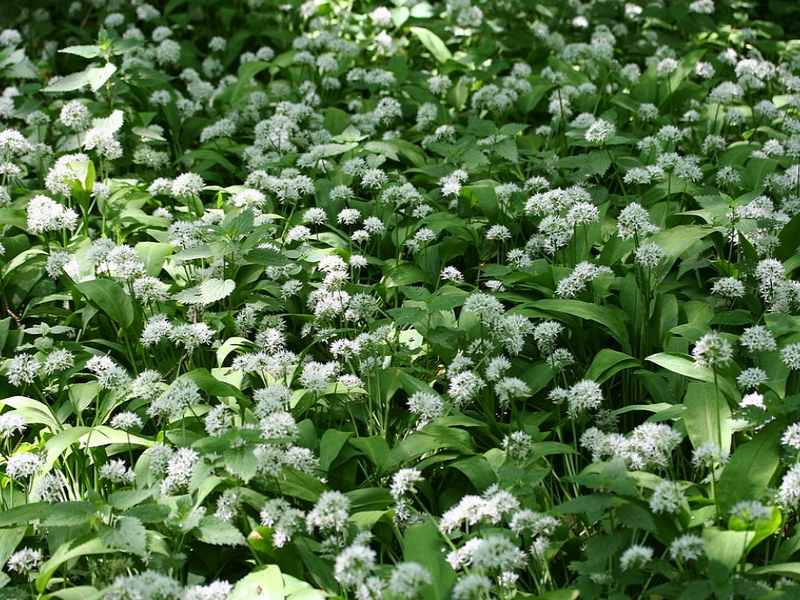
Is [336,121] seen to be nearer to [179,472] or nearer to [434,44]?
[434,44]

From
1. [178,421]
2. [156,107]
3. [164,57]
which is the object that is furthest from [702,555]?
[164,57]

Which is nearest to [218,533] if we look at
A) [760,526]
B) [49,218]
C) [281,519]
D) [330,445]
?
[281,519]

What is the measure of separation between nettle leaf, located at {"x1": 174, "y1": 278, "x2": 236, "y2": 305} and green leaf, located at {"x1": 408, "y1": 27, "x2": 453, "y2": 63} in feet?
9.64

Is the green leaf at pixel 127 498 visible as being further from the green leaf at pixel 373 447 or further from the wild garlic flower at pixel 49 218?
the wild garlic flower at pixel 49 218

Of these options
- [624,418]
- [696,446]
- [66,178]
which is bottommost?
[624,418]

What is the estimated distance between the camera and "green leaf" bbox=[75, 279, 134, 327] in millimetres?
3355

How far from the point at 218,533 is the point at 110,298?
1381 mm

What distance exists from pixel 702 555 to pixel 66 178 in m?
3.21

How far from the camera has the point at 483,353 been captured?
302cm

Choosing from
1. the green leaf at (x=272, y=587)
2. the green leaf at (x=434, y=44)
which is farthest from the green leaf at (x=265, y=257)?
the green leaf at (x=434, y=44)

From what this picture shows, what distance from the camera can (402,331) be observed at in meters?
3.40

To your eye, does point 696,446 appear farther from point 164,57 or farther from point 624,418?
point 164,57

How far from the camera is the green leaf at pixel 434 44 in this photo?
5.64m

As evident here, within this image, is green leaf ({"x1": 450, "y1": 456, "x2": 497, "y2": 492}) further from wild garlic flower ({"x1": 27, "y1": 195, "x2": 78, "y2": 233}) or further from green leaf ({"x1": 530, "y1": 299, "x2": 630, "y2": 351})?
wild garlic flower ({"x1": 27, "y1": 195, "x2": 78, "y2": 233})
